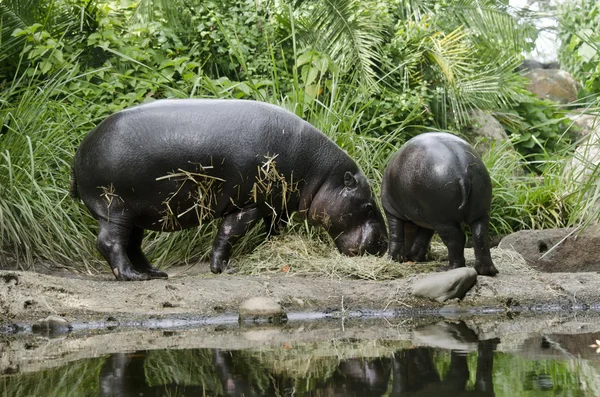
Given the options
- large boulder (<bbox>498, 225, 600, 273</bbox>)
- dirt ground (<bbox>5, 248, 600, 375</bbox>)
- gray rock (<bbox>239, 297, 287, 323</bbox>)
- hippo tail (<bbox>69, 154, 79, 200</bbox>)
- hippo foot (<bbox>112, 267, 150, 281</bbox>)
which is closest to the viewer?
dirt ground (<bbox>5, 248, 600, 375</bbox>)

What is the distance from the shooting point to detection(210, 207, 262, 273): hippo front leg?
6.18 meters

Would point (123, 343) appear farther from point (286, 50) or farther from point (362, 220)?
point (286, 50)

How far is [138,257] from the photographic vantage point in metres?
6.36

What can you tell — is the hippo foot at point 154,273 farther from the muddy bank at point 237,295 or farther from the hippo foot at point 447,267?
the hippo foot at point 447,267

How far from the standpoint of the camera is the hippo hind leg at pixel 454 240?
5.70 metres

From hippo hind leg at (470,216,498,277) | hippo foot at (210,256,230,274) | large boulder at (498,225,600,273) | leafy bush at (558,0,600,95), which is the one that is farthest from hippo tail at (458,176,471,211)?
leafy bush at (558,0,600,95)

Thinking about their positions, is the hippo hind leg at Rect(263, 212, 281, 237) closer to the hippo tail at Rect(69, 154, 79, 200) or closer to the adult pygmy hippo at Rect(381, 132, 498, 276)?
the adult pygmy hippo at Rect(381, 132, 498, 276)

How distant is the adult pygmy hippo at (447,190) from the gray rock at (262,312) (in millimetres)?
1388

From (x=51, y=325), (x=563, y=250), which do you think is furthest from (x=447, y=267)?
(x=51, y=325)

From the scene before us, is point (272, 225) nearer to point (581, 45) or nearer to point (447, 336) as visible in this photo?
point (447, 336)

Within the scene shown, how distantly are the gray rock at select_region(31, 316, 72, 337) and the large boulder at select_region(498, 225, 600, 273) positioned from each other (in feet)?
12.3

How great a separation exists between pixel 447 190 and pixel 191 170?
1.78 metres

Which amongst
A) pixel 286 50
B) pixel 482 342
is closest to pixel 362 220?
pixel 482 342

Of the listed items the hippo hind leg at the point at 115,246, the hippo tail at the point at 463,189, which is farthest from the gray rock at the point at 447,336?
the hippo hind leg at the point at 115,246
